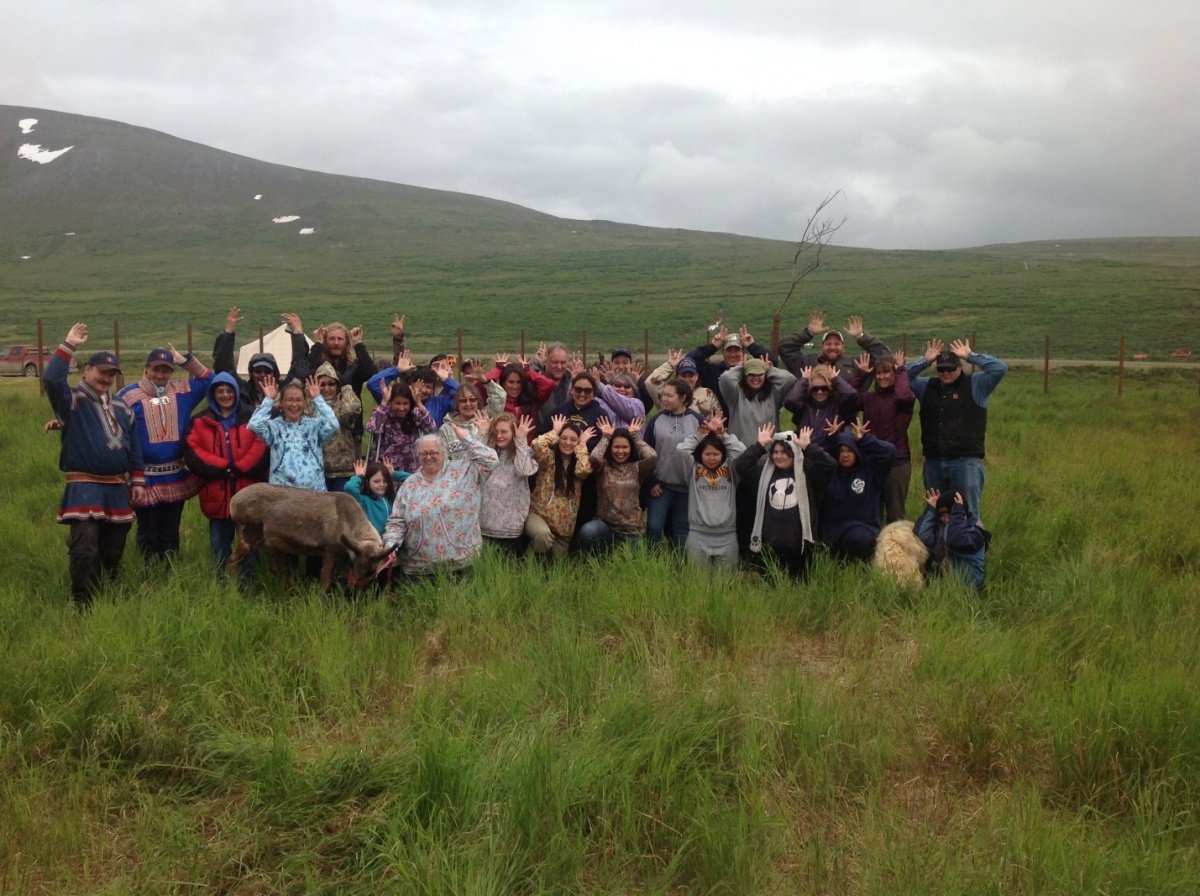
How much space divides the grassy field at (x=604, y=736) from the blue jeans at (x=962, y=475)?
104 cm

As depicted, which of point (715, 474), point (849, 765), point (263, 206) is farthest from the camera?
point (263, 206)

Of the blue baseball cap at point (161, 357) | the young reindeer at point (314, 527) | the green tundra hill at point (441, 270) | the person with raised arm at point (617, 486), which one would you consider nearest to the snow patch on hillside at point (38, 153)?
the green tundra hill at point (441, 270)

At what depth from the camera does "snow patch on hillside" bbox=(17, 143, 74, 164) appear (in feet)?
415

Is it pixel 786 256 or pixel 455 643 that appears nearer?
pixel 455 643

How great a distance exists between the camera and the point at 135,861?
3.40m

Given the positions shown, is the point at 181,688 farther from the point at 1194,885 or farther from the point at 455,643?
the point at 1194,885

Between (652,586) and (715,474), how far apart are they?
4.75ft

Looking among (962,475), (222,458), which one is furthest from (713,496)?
(222,458)

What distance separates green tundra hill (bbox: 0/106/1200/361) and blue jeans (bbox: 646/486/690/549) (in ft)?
47.1

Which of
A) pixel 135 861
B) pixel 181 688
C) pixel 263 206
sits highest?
pixel 263 206

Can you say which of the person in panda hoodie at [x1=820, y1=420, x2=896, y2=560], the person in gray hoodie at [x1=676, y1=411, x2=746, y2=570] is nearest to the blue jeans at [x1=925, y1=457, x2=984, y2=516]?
the person in panda hoodie at [x1=820, y1=420, x2=896, y2=560]

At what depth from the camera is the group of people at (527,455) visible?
610 centimetres

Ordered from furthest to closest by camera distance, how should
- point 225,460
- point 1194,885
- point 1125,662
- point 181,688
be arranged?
point 225,460 < point 1125,662 < point 181,688 < point 1194,885

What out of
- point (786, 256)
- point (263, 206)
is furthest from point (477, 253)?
point (263, 206)
